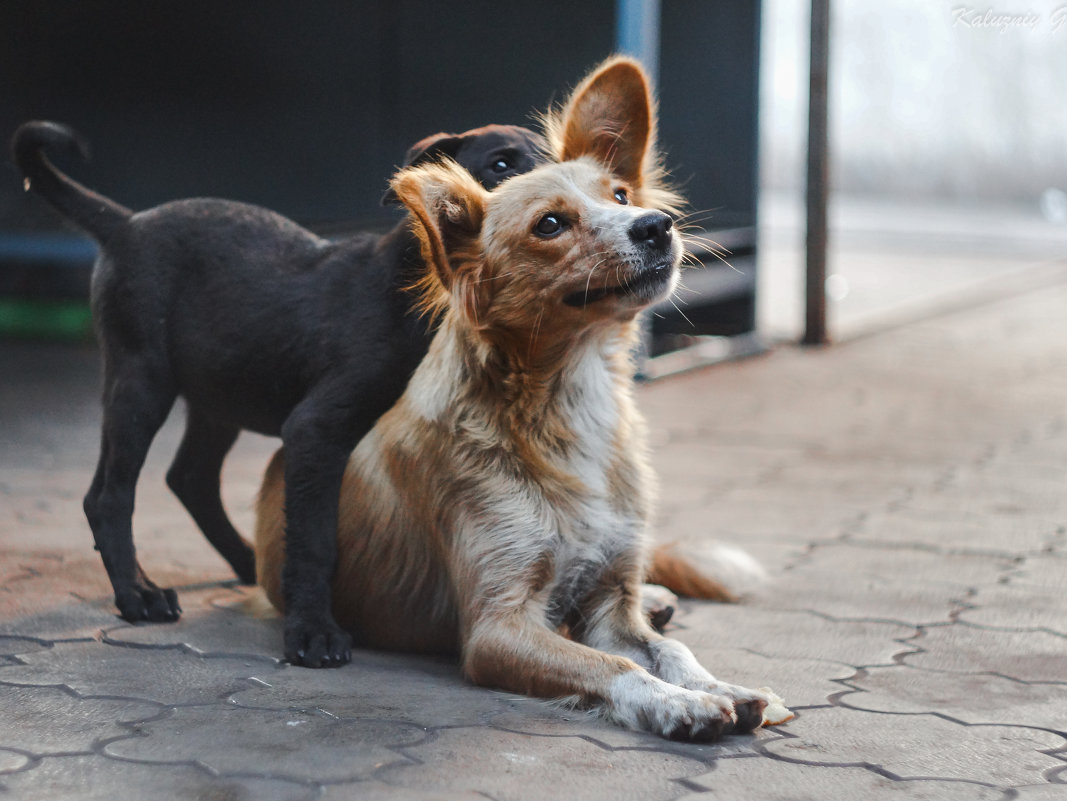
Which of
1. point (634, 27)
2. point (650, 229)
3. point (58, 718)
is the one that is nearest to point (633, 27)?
point (634, 27)

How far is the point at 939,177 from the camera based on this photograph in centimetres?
2402

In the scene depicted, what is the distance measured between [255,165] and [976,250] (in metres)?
10.7

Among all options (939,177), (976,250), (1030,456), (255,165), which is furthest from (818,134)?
(939,177)

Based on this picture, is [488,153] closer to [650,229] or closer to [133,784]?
[650,229]

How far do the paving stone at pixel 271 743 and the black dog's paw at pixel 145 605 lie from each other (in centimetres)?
66

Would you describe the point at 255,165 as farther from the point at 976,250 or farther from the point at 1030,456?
the point at 976,250

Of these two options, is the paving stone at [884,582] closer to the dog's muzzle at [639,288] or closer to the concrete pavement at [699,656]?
the concrete pavement at [699,656]

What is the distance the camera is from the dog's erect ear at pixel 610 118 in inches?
123

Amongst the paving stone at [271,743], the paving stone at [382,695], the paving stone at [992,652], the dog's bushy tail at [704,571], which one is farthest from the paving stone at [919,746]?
the dog's bushy tail at [704,571]

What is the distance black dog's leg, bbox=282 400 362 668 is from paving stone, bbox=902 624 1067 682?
142 centimetres

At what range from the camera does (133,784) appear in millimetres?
2186

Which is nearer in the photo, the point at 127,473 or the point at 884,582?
the point at 127,473

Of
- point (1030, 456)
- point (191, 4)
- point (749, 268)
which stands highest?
point (191, 4)

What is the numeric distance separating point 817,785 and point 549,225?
128cm
